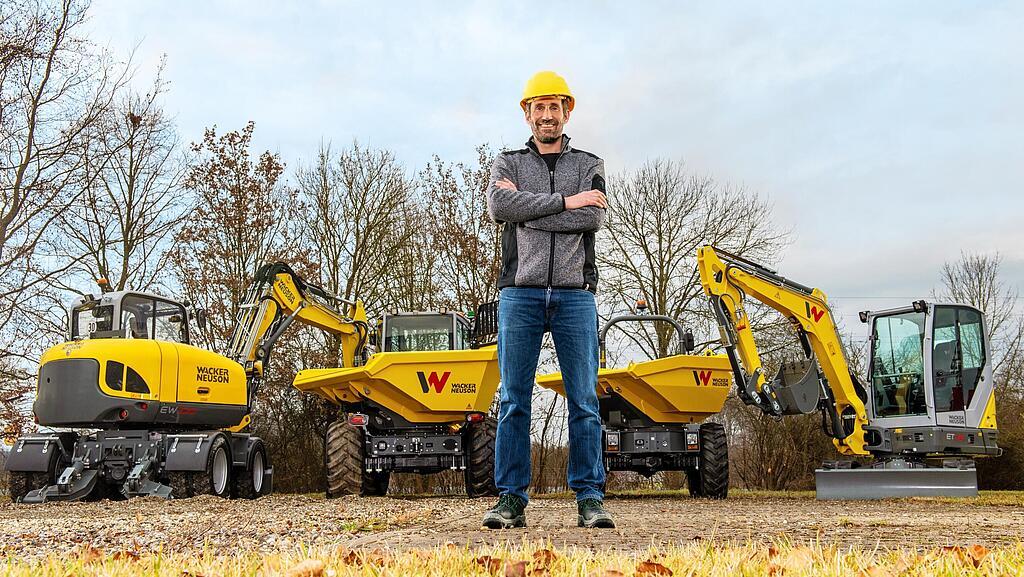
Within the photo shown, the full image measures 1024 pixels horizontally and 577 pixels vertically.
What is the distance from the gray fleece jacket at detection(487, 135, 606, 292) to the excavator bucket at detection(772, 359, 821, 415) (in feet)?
26.5

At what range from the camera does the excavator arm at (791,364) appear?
11.8 meters

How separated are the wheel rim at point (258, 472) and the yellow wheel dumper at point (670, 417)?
3.72 m

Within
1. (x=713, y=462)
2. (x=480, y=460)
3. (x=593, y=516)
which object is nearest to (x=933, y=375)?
(x=713, y=462)

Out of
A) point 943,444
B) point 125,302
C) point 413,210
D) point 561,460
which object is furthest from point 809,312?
point 413,210

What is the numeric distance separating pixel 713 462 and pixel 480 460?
2.80 m

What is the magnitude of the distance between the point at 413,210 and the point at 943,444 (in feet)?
45.4

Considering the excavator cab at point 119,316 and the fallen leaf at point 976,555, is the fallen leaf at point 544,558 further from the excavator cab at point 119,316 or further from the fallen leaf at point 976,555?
the excavator cab at point 119,316

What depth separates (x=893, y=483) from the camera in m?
11.9

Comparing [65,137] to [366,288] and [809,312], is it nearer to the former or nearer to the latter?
[366,288]

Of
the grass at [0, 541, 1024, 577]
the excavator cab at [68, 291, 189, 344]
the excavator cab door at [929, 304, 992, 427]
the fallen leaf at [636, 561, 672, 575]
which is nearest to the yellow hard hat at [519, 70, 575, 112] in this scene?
the grass at [0, 541, 1024, 577]

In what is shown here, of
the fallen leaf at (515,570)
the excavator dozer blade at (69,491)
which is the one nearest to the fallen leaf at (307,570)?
the fallen leaf at (515,570)

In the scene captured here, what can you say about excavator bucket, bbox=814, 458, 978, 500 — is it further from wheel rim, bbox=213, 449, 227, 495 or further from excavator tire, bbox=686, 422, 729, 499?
wheel rim, bbox=213, 449, 227, 495

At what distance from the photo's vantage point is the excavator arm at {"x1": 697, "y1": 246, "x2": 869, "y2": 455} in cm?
1180

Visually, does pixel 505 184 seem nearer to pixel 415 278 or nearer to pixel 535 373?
pixel 535 373
